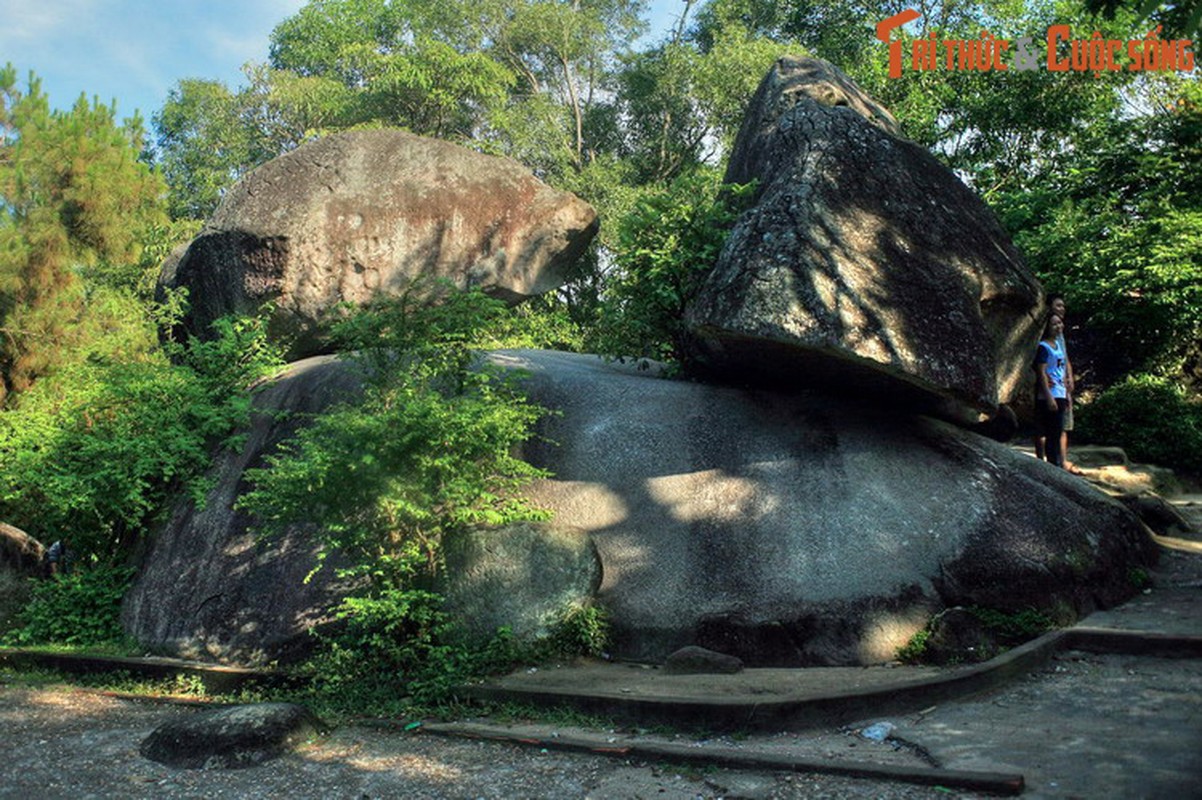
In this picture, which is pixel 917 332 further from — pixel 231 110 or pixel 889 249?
pixel 231 110

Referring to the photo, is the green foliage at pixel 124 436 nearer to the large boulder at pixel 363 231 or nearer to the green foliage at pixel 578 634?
the large boulder at pixel 363 231

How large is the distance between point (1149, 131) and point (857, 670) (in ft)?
45.8

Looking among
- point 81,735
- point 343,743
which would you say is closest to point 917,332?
point 343,743

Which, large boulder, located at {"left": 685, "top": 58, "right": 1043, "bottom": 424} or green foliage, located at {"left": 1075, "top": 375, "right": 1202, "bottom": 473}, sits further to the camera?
green foliage, located at {"left": 1075, "top": 375, "right": 1202, "bottom": 473}

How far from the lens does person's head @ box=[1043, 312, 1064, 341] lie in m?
9.28

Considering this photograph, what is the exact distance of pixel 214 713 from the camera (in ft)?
19.8

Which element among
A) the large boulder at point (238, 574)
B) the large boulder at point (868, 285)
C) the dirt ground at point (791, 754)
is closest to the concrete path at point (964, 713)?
the dirt ground at point (791, 754)

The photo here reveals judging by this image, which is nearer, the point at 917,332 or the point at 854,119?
the point at 917,332

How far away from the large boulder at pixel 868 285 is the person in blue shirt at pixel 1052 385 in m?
0.66

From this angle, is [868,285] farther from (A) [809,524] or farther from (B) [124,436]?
(B) [124,436]

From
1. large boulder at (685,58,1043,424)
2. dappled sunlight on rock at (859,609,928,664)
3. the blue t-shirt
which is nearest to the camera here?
dappled sunlight on rock at (859,609,928,664)

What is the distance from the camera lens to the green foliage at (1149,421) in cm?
1276

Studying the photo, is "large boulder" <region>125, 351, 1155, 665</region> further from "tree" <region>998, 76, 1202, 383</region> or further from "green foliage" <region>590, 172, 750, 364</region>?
"tree" <region>998, 76, 1202, 383</region>

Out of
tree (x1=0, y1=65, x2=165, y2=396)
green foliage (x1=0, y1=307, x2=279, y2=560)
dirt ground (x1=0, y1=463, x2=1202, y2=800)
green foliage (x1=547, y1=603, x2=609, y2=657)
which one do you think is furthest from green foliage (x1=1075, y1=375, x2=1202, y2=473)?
tree (x1=0, y1=65, x2=165, y2=396)
